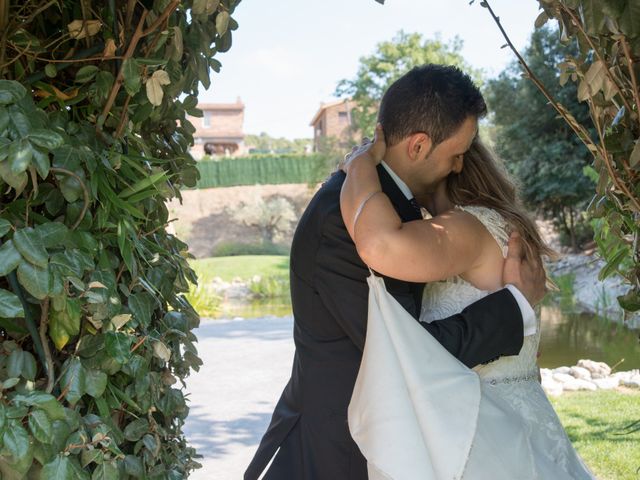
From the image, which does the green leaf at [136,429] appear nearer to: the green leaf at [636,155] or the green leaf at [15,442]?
the green leaf at [15,442]

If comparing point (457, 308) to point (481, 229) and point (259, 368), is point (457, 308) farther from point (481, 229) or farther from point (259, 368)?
point (259, 368)

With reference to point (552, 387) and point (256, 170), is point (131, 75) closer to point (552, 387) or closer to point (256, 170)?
point (552, 387)

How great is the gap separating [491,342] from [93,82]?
1180mm

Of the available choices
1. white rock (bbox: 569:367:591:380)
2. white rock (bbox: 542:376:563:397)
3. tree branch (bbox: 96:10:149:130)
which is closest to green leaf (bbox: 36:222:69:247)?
tree branch (bbox: 96:10:149:130)

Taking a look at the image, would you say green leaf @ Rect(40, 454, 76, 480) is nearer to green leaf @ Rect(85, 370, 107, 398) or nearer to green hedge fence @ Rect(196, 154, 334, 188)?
green leaf @ Rect(85, 370, 107, 398)

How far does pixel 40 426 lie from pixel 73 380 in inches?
7.1

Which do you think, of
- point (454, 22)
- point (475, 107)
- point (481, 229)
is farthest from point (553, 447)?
point (454, 22)

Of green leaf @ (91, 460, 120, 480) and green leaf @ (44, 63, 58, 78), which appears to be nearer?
green leaf @ (91, 460, 120, 480)

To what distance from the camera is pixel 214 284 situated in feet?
78.3

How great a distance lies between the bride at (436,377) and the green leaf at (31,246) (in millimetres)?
783

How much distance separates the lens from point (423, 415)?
1.79 metres

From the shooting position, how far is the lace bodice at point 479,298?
2121 mm

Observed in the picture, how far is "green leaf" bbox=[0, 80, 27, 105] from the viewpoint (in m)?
1.31

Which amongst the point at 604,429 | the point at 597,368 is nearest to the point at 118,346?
the point at 604,429
